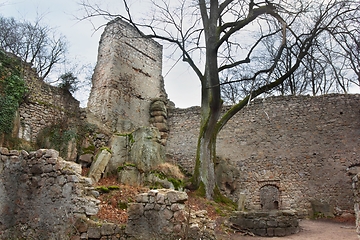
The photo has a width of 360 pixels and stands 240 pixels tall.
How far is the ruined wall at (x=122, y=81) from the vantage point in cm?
1429

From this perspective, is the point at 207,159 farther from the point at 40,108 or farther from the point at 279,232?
the point at 40,108

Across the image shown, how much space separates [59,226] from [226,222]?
172 inches

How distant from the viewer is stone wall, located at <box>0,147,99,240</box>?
6242 mm

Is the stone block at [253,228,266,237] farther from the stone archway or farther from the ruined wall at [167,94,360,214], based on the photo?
the stone archway

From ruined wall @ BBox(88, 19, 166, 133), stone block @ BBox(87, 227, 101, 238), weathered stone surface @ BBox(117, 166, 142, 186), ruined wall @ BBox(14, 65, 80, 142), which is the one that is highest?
ruined wall @ BBox(88, 19, 166, 133)

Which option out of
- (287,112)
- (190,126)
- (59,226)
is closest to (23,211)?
(59,226)

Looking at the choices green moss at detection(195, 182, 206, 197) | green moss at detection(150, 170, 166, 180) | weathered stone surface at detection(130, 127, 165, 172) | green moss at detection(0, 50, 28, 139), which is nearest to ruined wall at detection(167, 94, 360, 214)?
green moss at detection(195, 182, 206, 197)

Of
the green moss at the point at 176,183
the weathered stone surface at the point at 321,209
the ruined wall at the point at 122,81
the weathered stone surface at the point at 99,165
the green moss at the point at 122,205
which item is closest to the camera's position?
A: the green moss at the point at 122,205

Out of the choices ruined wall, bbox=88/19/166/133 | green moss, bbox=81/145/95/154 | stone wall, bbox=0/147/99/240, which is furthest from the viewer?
ruined wall, bbox=88/19/166/133

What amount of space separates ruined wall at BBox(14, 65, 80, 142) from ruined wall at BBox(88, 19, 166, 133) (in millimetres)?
1268

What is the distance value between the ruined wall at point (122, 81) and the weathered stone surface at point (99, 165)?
285 cm

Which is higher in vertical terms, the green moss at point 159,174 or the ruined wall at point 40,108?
the ruined wall at point 40,108

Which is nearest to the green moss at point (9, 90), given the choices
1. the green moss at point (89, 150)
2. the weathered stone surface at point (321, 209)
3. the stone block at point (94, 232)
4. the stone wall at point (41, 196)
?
the stone wall at point (41, 196)

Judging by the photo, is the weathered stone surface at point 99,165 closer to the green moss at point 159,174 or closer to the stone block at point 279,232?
the green moss at point 159,174
